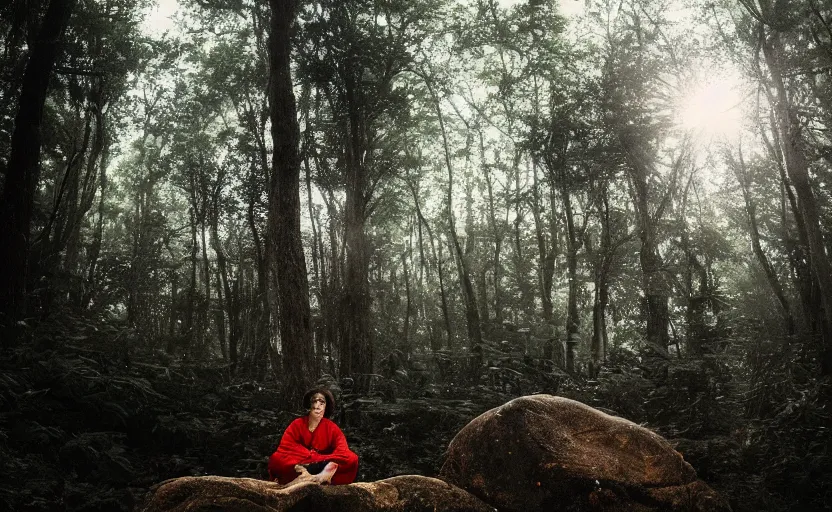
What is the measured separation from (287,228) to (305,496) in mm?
5580

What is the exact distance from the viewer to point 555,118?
1625 cm

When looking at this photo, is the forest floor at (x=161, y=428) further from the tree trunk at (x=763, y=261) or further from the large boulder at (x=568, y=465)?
the tree trunk at (x=763, y=261)

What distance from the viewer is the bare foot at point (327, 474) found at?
463 cm

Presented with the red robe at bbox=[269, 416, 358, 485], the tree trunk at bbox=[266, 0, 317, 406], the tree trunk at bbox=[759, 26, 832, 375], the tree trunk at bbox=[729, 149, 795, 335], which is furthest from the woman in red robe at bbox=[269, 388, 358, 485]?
the tree trunk at bbox=[729, 149, 795, 335]

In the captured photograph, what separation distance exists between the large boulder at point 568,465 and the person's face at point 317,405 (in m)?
1.50

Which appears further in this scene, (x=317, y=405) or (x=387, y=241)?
(x=387, y=241)

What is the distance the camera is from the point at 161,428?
26.0 feet

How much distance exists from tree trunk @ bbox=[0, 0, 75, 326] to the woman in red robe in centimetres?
640

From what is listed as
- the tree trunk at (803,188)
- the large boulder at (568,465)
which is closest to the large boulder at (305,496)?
the large boulder at (568,465)

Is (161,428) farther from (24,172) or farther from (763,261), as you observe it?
(763,261)

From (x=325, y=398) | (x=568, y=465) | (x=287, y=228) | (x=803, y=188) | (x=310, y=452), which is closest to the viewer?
(x=310, y=452)

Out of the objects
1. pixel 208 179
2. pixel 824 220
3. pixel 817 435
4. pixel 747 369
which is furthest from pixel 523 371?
pixel 208 179

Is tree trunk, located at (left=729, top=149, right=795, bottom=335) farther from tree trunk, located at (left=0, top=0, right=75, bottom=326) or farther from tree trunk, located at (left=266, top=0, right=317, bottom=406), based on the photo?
tree trunk, located at (left=0, top=0, right=75, bottom=326)

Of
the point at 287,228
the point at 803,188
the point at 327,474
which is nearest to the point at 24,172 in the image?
the point at 287,228
